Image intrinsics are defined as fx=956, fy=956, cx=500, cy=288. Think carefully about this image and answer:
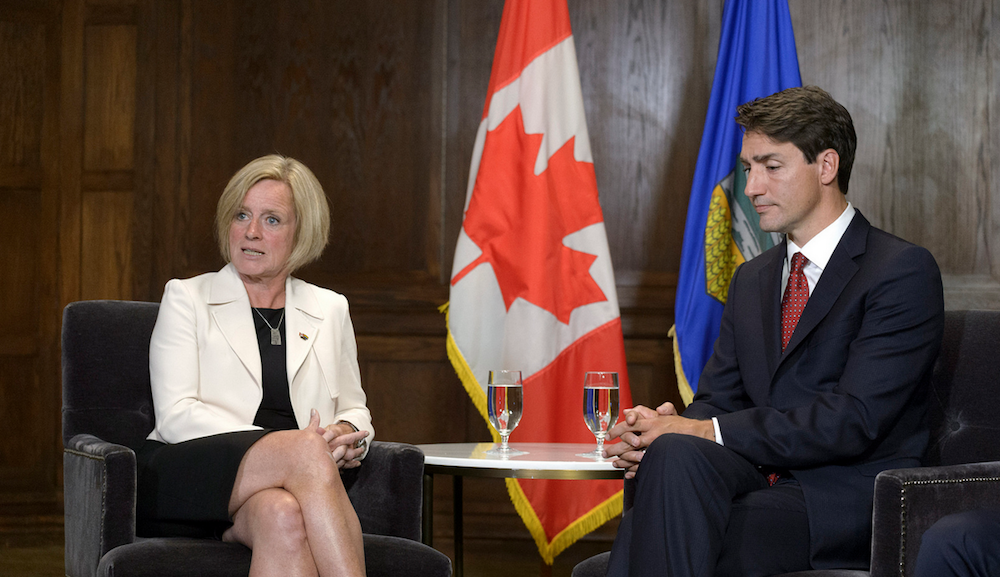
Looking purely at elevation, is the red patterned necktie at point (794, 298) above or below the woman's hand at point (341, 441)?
above

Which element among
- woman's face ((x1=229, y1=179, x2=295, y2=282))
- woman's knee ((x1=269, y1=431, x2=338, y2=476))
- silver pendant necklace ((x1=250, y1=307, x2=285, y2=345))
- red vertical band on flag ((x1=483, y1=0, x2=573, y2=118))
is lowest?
woman's knee ((x1=269, y1=431, x2=338, y2=476))

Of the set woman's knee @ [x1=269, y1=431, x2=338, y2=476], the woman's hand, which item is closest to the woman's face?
the woman's hand

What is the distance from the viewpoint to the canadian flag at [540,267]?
3.30 meters

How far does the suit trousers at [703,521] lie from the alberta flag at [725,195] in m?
1.51

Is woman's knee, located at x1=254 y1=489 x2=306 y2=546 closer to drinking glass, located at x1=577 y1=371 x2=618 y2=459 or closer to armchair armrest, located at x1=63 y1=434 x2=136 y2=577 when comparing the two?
armchair armrest, located at x1=63 y1=434 x2=136 y2=577

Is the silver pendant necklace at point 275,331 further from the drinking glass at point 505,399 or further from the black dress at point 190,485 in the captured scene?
the drinking glass at point 505,399

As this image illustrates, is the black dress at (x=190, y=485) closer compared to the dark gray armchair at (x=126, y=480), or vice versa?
the dark gray armchair at (x=126, y=480)

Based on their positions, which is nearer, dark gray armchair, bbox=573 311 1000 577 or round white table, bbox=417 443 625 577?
dark gray armchair, bbox=573 311 1000 577

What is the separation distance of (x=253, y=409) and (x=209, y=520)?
36cm

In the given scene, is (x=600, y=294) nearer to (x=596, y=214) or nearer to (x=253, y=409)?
(x=596, y=214)

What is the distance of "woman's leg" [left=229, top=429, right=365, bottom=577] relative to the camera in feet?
6.50

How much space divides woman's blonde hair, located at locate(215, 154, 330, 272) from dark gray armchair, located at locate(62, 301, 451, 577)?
343 millimetres

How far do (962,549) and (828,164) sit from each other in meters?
0.91

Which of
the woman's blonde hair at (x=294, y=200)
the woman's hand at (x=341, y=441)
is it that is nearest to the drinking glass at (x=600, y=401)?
the woman's hand at (x=341, y=441)
